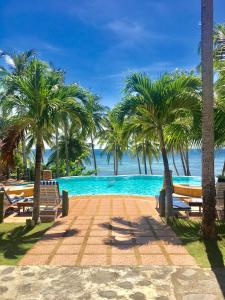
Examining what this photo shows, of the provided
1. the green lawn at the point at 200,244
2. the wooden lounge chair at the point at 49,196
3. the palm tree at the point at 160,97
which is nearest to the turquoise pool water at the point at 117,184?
the wooden lounge chair at the point at 49,196

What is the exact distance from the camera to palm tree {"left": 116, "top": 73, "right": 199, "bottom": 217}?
36.2 ft

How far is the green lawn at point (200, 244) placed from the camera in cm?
727

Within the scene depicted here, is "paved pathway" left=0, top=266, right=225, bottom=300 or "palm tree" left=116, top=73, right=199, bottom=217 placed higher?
"palm tree" left=116, top=73, right=199, bottom=217

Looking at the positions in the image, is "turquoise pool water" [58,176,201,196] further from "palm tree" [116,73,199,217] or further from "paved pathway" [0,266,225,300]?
"paved pathway" [0,266,225,300]

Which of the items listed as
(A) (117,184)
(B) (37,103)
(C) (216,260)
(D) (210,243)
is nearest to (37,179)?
(B) (37,103)

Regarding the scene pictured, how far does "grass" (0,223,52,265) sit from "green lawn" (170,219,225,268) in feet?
12.9

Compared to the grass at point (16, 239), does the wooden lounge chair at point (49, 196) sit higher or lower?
higher

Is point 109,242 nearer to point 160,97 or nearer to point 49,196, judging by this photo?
point 49,196

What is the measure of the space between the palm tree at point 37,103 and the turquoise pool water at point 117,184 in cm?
1180

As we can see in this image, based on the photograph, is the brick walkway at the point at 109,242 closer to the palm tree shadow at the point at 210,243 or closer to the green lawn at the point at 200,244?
the green lawn at the point at 200,244

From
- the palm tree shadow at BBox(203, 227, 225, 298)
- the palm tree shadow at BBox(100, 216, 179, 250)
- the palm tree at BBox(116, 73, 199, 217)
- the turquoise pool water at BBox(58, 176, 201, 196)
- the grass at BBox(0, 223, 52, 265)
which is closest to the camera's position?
the palm tree shadow at BBox(203, 227, 225, 298)

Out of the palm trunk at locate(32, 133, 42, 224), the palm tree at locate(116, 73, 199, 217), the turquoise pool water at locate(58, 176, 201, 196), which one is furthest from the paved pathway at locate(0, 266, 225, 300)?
the turquoise pool water at locate(58, 176, 201, 196)

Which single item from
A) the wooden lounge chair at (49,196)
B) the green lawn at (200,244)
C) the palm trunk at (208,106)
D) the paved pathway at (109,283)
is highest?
the palm trunk at (208,106)

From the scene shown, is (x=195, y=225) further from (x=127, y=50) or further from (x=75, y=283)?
(x=127, y=50)
